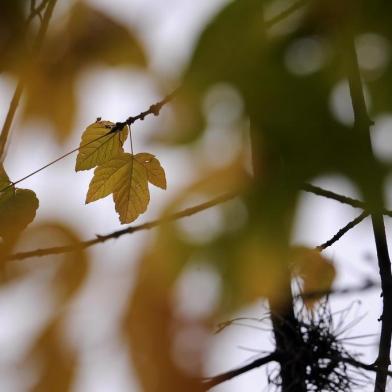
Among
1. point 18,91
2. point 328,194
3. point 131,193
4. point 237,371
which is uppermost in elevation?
point 131,193

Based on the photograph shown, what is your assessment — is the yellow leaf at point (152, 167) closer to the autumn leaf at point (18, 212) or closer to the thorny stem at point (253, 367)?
the autumn leaf at point (18, 212)

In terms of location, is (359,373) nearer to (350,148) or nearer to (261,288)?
(261,288)

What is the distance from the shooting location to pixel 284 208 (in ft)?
1.85

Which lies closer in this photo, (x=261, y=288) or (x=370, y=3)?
(x=370, y=3)

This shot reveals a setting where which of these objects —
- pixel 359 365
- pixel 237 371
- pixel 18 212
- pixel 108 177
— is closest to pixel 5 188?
pixel 18 212

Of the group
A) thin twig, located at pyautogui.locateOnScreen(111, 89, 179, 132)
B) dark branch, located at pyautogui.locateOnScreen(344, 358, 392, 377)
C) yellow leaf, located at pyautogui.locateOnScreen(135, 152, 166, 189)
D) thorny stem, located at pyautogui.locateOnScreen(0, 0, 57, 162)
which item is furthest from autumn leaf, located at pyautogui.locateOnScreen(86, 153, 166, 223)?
dark branch, located at pyautogui.locateOnScreen(344, 358, 392, 377)

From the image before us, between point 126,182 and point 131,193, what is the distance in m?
0.02

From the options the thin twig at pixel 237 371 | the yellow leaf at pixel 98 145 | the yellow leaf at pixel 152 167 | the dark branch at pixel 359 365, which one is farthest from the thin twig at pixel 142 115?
the dark branch at pixel 359 365

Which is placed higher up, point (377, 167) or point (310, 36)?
point (310, 36)

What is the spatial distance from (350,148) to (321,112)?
0.04m

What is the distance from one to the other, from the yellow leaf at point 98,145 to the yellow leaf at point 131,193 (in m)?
0.04

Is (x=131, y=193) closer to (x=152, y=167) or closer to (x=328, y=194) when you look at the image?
(x=152, y=167)

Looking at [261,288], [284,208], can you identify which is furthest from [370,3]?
[261,288]

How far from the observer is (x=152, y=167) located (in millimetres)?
1185
